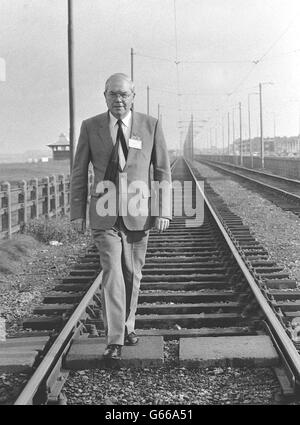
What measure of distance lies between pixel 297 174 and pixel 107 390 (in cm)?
3126

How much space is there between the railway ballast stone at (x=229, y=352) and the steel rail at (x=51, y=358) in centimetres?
84

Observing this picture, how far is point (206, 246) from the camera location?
934 cm

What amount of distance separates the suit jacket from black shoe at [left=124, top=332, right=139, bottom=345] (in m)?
0.79

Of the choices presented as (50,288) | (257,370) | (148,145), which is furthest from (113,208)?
(50,288)

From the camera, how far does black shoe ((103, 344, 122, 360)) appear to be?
4070 mm

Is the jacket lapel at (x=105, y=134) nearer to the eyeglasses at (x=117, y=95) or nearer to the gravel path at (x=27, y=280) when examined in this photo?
the eyeglasses at (x=117, y=95)

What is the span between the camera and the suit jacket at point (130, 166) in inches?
164

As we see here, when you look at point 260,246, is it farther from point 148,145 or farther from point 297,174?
point 297,174

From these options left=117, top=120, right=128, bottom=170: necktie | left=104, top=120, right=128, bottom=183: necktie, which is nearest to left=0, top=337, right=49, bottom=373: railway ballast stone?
left=104, top=120, right=128, bottom=183: necktie

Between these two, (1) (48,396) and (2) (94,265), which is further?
(2) (94,265)

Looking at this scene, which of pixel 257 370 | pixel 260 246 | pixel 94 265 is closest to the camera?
pixel 257 370

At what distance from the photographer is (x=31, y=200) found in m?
12.8

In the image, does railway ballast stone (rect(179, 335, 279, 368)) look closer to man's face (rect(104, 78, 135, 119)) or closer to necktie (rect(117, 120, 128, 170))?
necktie (rect(117, 120, 128, 170))

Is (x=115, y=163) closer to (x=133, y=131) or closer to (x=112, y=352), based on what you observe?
(x=133, y=131)
